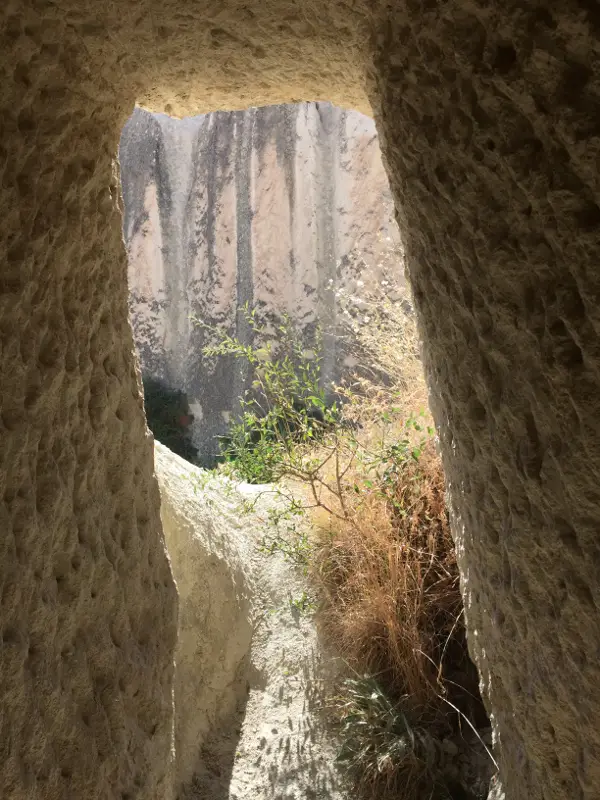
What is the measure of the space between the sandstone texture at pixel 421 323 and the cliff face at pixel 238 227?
4.90m

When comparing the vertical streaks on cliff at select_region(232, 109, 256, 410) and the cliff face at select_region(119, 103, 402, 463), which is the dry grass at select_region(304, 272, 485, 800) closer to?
the cliff face at select_region(119, 103, 402, 463)

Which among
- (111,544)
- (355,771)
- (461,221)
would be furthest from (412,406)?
(461,221)

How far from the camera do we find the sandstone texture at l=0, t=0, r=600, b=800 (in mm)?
818

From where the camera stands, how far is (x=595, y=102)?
0.71 metres

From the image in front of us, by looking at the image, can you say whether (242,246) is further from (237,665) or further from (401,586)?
(401,586)

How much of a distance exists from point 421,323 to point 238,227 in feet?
20.3

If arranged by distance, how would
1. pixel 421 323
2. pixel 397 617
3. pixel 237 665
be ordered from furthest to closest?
pixel 237 665 < pixel 397 617 < pixel 421 323

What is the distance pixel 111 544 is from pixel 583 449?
934 mm

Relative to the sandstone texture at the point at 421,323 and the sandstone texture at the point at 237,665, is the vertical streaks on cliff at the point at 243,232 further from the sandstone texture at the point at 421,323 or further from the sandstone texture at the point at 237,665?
the sandstone texture at the point at 421,323

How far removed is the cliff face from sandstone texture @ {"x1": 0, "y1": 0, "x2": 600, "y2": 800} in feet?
16.1

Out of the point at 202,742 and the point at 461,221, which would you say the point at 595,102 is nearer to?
the point at 461,221

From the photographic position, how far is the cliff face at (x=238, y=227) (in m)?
6.71

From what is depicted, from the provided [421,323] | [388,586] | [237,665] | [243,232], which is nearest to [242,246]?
[243,232]

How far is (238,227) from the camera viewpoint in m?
7.22
